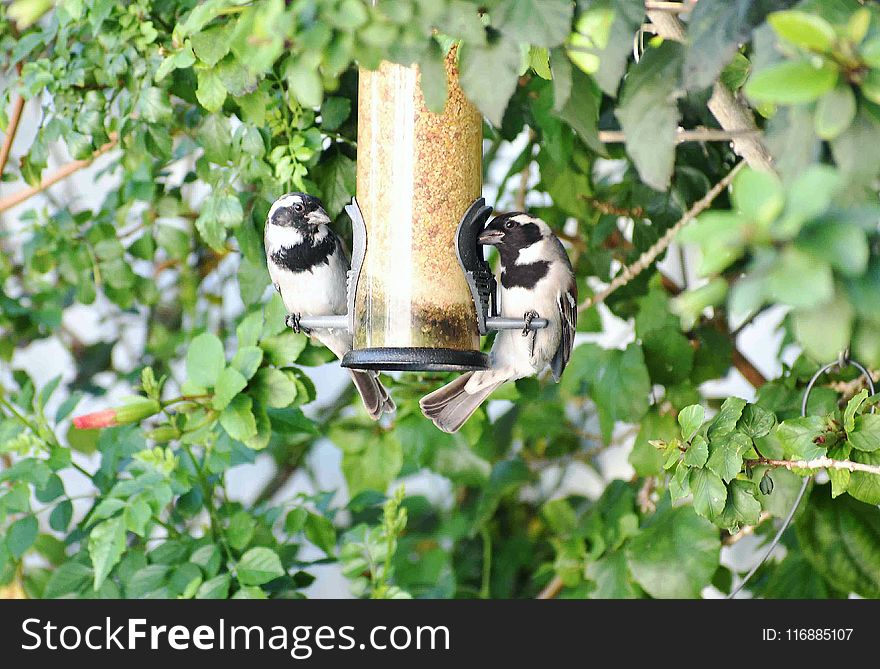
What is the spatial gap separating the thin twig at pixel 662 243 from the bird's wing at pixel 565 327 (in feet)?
0.55

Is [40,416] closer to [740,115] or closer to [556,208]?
[556,208]

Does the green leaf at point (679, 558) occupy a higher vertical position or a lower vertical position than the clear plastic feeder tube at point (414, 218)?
lower

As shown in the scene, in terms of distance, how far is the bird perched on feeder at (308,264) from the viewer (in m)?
1.43

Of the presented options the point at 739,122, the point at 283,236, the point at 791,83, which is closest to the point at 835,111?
the point at 791,83

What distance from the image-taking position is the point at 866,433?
3.92ft

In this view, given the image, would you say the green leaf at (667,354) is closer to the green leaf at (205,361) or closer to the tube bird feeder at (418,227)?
the tube bird feeder at (418,227)

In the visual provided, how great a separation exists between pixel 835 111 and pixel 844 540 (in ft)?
3.57

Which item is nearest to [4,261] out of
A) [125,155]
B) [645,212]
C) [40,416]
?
[40,416]

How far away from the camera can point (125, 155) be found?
164 centimetres

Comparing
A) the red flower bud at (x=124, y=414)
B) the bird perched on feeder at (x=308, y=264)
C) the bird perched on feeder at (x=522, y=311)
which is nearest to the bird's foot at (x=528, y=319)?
the bird perched on feeder at (x=522, y=311)

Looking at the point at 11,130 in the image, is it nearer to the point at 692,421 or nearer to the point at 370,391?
the point at 370,391

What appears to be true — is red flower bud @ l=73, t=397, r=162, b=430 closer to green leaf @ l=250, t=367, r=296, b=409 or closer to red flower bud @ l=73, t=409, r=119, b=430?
red flower bud @ l=73, t=409, r=119, b=430

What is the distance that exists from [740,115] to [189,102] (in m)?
0.85

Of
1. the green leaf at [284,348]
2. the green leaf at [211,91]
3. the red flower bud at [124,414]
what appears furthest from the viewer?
the green leaf at [284,348]
